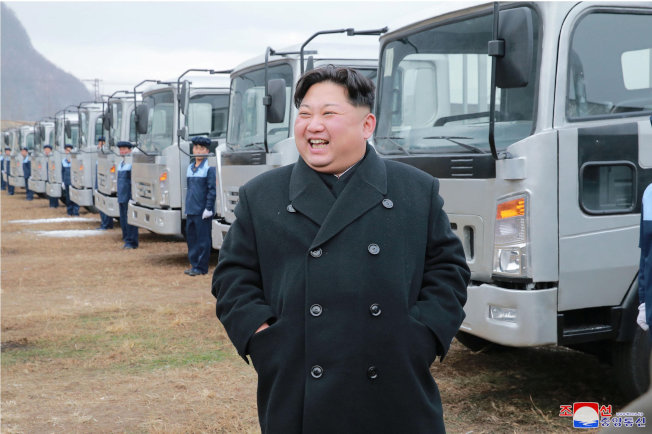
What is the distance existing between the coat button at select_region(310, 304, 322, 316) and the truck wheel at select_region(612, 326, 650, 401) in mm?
2895

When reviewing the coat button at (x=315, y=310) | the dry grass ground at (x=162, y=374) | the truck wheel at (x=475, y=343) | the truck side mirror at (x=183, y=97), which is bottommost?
the dry grass ground at (x=162, y=374)

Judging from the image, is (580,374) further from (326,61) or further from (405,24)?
(326,61)

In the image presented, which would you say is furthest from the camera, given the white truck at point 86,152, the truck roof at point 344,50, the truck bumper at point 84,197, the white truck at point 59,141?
the white truck at point 59,141

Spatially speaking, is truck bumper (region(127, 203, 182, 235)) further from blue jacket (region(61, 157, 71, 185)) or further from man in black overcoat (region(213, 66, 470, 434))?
man in black overcoat (region(213, 66, 470, 434))

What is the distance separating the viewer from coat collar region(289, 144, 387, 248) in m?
2.35

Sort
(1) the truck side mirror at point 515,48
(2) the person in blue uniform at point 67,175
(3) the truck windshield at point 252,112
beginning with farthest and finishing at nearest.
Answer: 1. (2) the person in blue uniform at point 67,175
2. (3) the truck windshield at point 252,112
3. (1) the truck side mirror at point 515,48

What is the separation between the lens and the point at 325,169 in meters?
2.44

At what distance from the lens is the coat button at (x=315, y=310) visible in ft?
7.54

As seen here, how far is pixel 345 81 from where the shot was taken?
244cm

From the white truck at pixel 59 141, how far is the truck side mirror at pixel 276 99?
1373 centimetres

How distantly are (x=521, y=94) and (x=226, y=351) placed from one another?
11.0 feet

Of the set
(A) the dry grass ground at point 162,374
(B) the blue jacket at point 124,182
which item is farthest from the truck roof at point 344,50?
(B) the blue jacket at point 124,182

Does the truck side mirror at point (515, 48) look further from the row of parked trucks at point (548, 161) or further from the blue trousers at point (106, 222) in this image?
the blue trousers at point (106, 222)

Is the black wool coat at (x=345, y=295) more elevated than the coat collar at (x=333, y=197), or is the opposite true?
the coat collar at (x=333, y=197)
